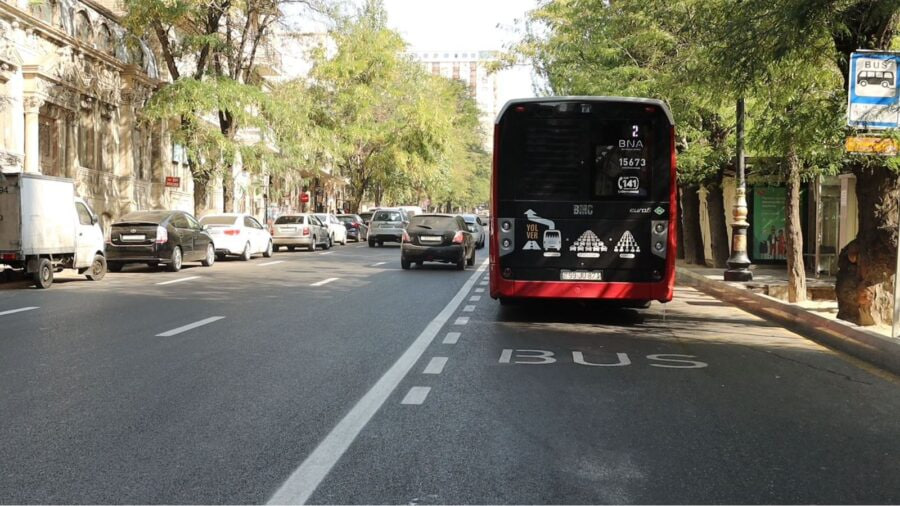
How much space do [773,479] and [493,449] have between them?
157 cm

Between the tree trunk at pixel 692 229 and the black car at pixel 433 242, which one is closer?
the black car at pixel 433 242

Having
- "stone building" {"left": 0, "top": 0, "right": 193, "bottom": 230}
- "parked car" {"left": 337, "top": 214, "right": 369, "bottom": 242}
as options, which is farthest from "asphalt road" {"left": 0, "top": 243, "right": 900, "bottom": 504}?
"parked car" {"left": 337, "top": 214, "right": 369, "bottom": 242}

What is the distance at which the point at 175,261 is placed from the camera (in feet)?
75.3

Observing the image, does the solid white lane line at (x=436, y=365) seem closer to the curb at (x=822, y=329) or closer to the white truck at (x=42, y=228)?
the curb at (x=822, y=329)

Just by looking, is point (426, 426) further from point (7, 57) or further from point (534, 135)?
point (7, 57)

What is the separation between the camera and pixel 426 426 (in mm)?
5879

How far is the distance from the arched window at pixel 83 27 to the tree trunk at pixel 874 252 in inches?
1150

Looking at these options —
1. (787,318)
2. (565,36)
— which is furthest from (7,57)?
(787,318)

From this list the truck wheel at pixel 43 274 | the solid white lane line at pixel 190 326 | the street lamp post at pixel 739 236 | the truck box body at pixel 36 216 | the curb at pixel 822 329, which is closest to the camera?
the curb at pixel 822 329

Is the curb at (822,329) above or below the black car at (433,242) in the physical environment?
below

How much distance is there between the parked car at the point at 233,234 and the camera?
1122 inches

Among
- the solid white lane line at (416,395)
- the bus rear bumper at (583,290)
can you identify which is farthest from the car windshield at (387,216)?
the solid white lane line at (416,395)

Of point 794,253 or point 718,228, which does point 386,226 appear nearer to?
point 718,228

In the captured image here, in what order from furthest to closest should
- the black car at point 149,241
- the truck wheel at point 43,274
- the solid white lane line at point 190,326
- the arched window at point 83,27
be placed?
the arched window at point 83,27 → the black car at point 149,241 → the truck wheel at point 43,274 → the solid white lane line at point 190,326
